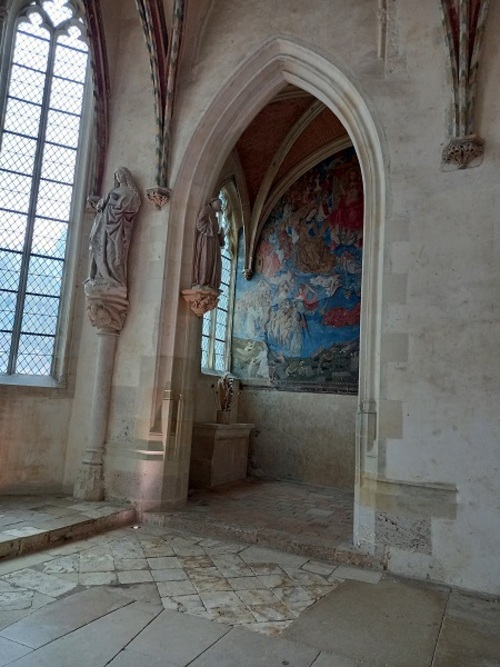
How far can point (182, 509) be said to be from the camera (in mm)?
5816

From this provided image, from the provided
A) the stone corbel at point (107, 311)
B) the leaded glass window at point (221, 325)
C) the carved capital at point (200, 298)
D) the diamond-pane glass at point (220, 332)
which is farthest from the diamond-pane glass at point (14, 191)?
the diamond-pane glass at point (220, 332)

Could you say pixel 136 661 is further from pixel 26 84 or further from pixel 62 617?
pixel 26 84

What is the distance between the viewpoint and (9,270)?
6.25 metres

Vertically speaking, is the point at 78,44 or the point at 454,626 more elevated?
the point at 78,44

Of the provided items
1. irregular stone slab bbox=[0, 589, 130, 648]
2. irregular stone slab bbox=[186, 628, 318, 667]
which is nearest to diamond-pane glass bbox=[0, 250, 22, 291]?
irregular stone slab bbox=[0, 589, 130, 648]

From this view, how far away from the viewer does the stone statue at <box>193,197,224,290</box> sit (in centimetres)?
618

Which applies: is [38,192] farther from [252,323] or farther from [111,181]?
[252,323]

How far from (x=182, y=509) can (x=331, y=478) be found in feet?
10.9

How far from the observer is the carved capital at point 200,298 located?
6055mm

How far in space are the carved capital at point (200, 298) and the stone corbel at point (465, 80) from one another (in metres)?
2.94

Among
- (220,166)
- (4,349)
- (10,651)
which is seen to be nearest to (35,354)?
(4,349)

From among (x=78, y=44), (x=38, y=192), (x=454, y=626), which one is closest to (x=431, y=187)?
(x=454, y=626)

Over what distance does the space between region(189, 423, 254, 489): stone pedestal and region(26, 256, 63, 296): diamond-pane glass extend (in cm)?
293

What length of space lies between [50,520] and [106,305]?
242cm
